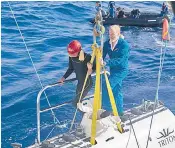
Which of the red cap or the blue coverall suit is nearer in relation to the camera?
the red cap

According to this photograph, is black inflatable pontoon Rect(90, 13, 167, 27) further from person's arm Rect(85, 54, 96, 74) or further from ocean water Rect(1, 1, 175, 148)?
person's arm Rect(85, 54, 96, 74)

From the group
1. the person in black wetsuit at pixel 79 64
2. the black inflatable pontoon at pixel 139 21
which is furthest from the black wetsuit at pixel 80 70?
the black inflatable pontoon at pixel 139 21

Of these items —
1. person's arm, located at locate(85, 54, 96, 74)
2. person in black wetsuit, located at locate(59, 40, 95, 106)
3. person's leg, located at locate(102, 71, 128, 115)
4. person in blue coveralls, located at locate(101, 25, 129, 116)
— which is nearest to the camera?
person's arm, located at locate(85, 54, 96, 74)

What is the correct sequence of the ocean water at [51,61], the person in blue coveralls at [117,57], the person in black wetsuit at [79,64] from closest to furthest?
the person in black wetsuit at [79,64]
the person in blue coveralls at [117,57]
the ocean water at [51,61]

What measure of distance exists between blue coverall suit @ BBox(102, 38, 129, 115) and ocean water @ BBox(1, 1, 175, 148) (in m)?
1.85

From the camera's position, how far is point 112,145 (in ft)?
20.4

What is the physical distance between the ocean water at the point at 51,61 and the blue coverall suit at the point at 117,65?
1.85 meters

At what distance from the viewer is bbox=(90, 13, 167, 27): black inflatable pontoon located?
20.8 m

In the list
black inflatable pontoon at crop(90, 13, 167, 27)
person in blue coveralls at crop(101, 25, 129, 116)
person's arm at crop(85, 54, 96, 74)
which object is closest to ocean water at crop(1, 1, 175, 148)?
black inflatable pontoon at crop(90, 13, 167, 27)

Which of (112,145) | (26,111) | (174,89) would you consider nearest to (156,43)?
(174,89)

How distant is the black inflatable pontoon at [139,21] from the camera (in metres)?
20.8

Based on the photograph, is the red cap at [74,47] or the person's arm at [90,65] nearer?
the person's arm at [90,65]

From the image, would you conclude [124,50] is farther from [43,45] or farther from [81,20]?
[81,20]

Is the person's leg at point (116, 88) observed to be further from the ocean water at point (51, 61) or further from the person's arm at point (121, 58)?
the ocean water at point (51, 61)
